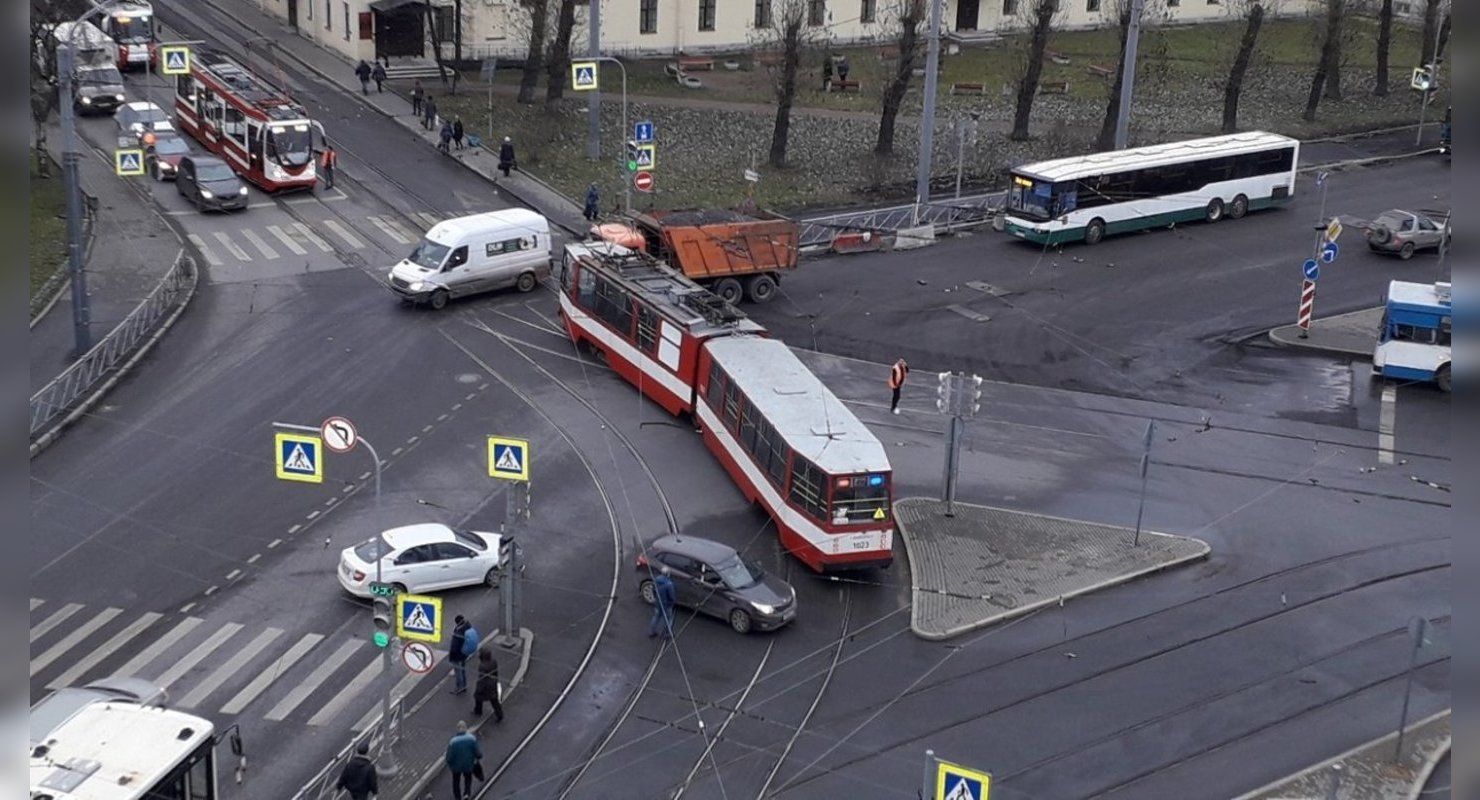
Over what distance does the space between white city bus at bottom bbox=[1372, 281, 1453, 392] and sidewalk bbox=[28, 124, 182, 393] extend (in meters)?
33.3

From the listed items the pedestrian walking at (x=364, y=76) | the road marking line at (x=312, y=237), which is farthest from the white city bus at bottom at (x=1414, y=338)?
the pedestrian walking at (x=364, y=76)

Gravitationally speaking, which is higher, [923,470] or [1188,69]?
[1188,69]

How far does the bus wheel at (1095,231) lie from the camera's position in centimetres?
5475

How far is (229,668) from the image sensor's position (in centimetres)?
2725

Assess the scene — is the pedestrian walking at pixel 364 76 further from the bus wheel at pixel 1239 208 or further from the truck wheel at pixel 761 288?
the bus wheel at pixel 1239 208

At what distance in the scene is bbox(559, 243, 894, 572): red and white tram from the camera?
100ft

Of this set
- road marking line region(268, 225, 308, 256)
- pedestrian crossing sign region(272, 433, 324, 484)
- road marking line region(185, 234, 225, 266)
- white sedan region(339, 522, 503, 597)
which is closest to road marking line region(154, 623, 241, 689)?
white sedan region(339, 522, 503, 597)

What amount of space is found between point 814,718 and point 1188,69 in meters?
64.6

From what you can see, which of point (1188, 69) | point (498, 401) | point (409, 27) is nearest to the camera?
point (498, 401)

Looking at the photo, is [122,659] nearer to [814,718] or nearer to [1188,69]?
[814,718]

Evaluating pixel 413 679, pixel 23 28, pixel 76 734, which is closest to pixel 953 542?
pixel 413 679

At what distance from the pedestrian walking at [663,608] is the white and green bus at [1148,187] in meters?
28.3

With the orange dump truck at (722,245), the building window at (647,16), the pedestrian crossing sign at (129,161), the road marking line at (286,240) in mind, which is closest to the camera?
the orange dump truck at (722,245)

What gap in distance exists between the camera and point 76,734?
1970 cm
